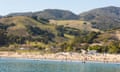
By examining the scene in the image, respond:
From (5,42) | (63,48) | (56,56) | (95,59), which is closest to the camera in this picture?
(95,59)

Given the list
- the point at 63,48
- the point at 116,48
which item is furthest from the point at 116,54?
the point at 63,48

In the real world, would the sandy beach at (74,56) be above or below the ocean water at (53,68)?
below

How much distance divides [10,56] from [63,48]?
82.2 feet

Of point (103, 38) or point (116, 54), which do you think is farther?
point (103, 38)

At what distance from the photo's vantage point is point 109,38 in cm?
19175

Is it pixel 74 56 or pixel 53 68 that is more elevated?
pixel 53 68

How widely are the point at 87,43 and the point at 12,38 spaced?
4438cm

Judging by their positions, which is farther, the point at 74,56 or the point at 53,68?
the point at 74,56

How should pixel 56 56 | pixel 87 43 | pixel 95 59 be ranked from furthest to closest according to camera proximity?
1. pixel 87 43
2. pixel 56 56
3. pixel 95 59

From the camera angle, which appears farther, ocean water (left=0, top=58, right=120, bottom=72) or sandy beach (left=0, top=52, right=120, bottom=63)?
sandy beach (left=0, top=52, right=120, bottom=63)

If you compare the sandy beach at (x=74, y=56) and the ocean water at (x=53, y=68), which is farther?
the sandy beach at (x=74, y=56)

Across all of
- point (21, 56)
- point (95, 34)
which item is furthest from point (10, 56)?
point (95, 34)

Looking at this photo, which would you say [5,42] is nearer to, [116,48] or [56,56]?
[56,56]

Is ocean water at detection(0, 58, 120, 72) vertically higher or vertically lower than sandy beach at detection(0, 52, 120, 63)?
higher
